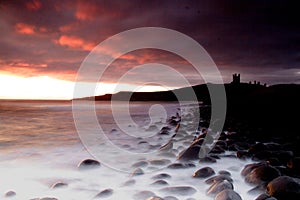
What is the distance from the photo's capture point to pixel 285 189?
Answer: 9.89ft

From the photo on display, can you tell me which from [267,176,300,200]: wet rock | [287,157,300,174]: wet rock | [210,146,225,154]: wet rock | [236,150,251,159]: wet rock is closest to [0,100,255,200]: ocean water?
[236,150,251,159]: wet rock

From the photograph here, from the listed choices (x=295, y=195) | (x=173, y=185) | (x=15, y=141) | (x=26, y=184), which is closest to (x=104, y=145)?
(x=15, y=141)

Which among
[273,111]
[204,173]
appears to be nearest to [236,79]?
[273,111]

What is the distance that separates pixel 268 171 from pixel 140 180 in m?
1.91

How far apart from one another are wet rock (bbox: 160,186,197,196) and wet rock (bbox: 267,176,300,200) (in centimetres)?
96

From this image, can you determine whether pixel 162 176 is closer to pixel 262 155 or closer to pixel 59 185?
pixel 59 185

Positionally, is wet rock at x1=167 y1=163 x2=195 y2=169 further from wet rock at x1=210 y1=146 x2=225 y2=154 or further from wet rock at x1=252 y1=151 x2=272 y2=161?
wet rock at x1=252 y1=151 x2=272 y2=161

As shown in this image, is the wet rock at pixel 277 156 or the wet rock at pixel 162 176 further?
the wet rock at pixel 277 156

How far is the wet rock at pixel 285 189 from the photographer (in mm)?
2924

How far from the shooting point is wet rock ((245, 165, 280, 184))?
3.64 m

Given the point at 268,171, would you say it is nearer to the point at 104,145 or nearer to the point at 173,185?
the point at 173,185

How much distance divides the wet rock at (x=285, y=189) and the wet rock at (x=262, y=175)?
44 centimetres

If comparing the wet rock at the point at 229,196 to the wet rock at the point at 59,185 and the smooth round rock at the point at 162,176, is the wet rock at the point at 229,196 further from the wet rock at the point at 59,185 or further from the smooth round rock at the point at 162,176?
the wet rock at the point at 59,185

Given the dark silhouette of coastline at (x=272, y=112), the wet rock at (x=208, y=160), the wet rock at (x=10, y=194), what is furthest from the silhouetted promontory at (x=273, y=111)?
the wet rock at (x=10, y=194)
